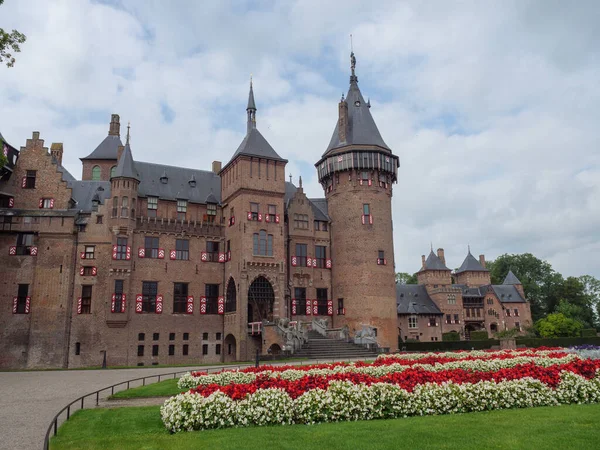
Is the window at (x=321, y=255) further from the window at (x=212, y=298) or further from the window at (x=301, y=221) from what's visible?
the window at (x=212, y=298)

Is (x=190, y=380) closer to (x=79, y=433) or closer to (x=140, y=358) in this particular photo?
(x=79, y=433)

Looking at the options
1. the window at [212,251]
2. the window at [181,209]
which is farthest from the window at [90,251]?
the window at [212,251]

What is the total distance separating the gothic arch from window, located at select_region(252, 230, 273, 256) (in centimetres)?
328

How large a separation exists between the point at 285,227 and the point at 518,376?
33164mm

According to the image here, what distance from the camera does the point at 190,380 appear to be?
17250 mm

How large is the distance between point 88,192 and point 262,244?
15784mm

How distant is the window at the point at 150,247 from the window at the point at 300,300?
1252 centimetres

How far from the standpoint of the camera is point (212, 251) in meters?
43.6

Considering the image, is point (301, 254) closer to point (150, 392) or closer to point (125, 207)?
point (125, 207)

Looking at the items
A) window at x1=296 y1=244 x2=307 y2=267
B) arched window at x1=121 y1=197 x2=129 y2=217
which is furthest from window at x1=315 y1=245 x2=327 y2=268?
arched window at x1=121 y1=197 x2=129 y2=217

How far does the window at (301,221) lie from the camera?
151ft

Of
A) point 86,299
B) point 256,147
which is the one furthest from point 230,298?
point 256,147

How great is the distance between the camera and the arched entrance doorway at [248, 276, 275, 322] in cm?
4096

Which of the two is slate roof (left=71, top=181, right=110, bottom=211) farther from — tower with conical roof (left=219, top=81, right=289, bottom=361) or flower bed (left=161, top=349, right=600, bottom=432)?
flower bed (left=161, top=349, right=600, bottom=432)
